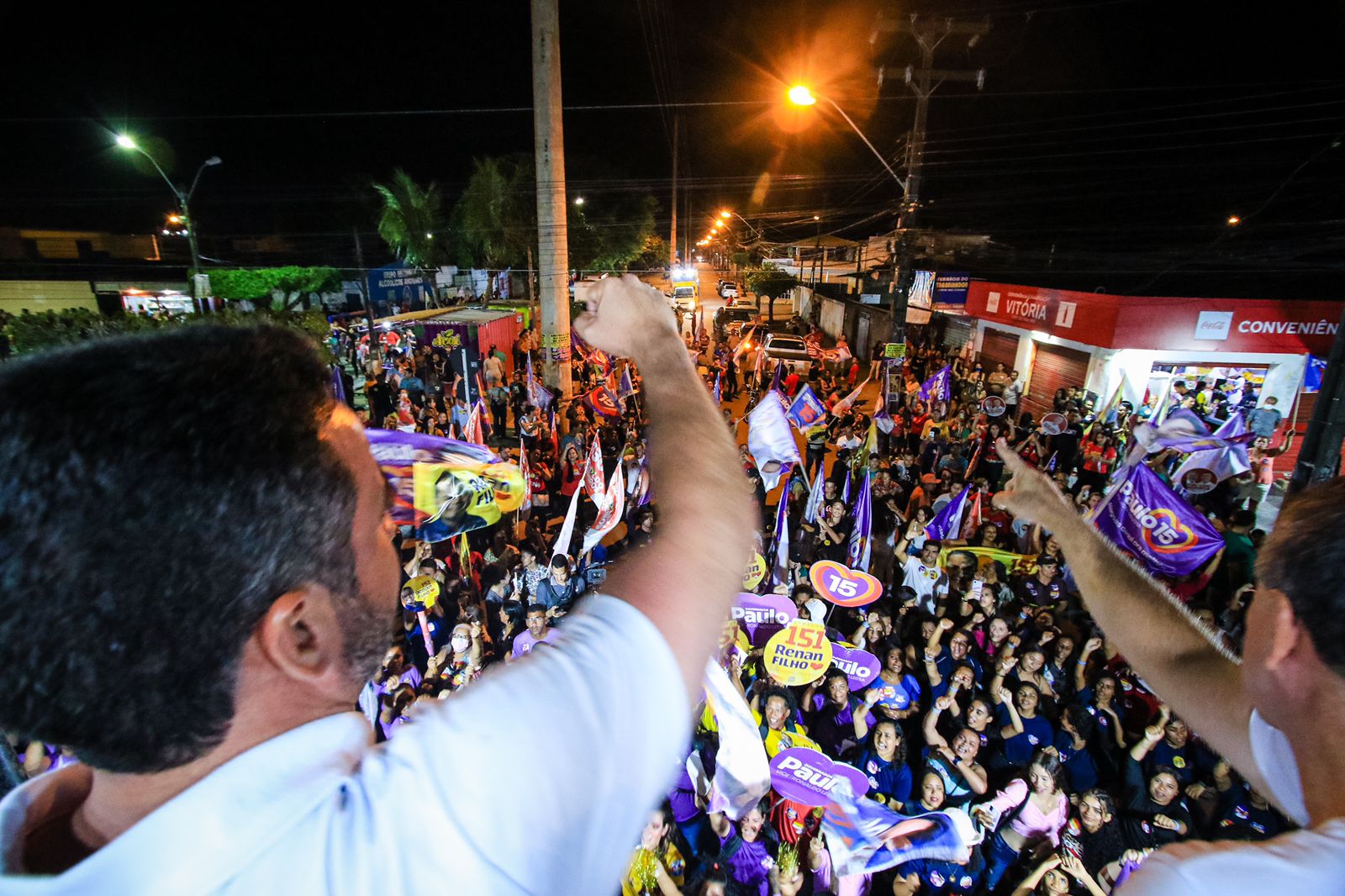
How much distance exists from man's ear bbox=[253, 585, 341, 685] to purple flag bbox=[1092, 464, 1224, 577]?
22.0 ft

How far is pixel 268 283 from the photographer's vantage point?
31.5m

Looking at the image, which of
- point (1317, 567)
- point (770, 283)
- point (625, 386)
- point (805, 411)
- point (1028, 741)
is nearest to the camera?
point (1317, 567)

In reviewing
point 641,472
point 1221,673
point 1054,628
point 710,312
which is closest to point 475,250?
point 710,312

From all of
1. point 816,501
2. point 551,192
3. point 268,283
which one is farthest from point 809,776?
point 268,283

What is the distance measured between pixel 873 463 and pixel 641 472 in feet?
11.1

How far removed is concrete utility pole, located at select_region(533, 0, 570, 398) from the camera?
43.3 ft

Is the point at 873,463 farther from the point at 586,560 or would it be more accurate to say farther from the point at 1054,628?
the point at 586,560

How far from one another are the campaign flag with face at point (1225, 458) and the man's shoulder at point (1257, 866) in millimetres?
9127

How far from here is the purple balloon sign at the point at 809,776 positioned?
3.93 meters

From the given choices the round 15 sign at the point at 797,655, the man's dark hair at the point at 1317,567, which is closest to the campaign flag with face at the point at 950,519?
the round 15 sign at the point at 797,655

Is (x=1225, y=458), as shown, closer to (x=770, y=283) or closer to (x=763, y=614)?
(x=763, y=614)

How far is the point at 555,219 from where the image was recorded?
45.6ft

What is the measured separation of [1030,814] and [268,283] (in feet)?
121

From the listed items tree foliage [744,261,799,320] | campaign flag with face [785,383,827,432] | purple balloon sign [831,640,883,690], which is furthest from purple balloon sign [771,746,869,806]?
tree foliage [744,261,799,320]
